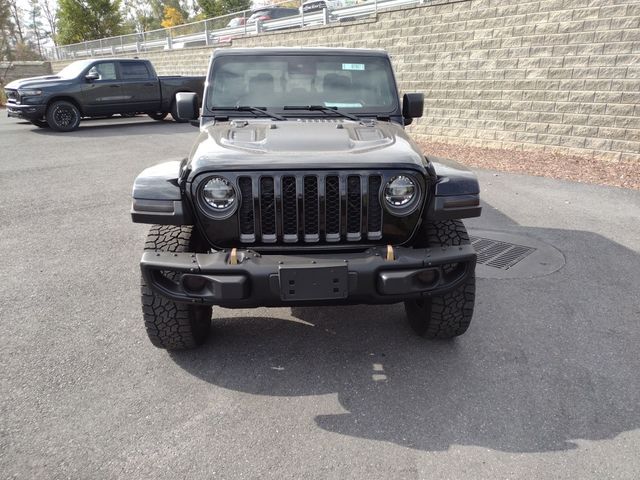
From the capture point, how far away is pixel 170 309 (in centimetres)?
297

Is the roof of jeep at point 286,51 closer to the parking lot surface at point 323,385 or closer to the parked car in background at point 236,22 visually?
the parking lot surface at point 323,385

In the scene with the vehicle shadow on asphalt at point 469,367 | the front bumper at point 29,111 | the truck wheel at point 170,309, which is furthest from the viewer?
the front bumper at point 29,111

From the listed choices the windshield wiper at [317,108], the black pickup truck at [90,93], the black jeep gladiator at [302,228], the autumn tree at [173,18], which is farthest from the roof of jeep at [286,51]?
the autumn tree at [173,18]

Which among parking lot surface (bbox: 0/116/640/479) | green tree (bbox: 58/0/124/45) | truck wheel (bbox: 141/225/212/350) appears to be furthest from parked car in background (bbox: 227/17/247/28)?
green tree (bbox: 58/0/124/45)

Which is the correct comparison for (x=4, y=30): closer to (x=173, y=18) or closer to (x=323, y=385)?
(x=173, y=18)

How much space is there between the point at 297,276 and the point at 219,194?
63 cm

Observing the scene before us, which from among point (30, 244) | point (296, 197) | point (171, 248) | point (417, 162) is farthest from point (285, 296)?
point (30, 244)

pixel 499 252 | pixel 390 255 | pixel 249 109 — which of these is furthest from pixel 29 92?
pixel 390 255

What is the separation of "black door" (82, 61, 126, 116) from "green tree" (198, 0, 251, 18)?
23232 millimetres

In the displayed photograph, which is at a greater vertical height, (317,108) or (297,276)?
(317,108)

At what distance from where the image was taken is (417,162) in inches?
110

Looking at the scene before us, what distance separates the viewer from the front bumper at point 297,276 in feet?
A: 8.45

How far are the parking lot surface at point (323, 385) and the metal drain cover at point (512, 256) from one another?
0.33 ft

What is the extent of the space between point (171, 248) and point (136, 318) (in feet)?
3.62
